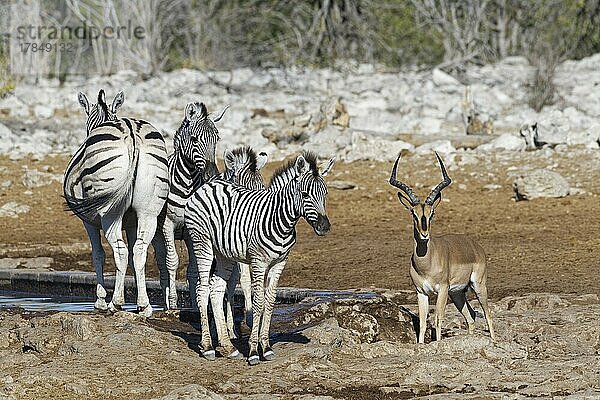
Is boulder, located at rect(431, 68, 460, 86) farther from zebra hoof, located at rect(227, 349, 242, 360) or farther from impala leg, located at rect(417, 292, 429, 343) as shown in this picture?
zebra hoof, located at rect(227, 349, 242, 360)

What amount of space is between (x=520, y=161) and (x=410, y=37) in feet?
58.6

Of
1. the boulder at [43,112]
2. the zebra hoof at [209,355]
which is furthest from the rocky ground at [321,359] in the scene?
the boulder at [43,112]

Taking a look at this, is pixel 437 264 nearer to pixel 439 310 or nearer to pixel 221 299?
pixel 439 310

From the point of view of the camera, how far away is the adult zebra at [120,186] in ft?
30.5

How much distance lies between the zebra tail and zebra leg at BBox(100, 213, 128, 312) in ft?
0.32

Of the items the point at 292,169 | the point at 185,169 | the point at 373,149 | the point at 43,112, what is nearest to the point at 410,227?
the point at 373,149

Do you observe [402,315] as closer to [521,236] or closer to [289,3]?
[521,236]

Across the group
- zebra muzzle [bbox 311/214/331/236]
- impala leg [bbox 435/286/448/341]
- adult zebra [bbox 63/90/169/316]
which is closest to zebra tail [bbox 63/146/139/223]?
adult zebra [bbox 63/90/169/316]

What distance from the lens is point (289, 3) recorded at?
106 ft

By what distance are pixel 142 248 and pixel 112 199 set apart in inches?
19.5

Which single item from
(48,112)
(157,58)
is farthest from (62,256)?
(157,58)

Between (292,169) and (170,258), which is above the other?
(292,169)

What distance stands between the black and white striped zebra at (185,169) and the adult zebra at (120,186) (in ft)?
0.44

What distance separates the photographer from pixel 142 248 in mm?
9500
